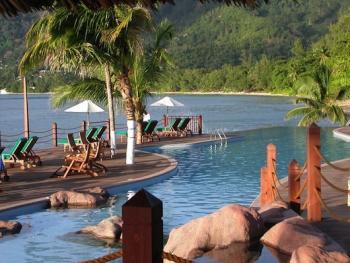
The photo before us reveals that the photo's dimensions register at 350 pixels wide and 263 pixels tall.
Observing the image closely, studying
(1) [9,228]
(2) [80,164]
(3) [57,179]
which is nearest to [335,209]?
(1) [9,228]

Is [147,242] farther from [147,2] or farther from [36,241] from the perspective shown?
[36,241]

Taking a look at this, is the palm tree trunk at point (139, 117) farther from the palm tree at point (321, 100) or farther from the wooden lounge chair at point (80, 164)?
the palm tree at point (321, 100)

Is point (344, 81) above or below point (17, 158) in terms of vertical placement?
above

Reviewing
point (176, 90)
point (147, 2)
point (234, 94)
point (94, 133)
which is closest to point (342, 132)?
point (94, 133)

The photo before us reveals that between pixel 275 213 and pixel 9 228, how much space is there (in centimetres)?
392

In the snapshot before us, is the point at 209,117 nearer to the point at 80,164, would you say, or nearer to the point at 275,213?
the point at 80,164

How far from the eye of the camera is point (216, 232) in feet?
27.6

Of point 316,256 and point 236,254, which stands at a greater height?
point 316,256

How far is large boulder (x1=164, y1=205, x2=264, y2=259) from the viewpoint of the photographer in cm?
823

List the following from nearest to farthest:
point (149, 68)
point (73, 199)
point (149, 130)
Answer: point (73, 199) → point (149, 68) → point (149, 130)

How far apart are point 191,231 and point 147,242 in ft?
14.9

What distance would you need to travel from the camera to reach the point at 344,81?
40781 millimetres

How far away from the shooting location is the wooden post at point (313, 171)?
8.79m

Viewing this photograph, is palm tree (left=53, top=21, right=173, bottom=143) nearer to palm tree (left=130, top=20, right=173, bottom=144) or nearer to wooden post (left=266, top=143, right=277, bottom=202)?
palm tree (left=130, top=20, right=173, bottom=144)
